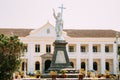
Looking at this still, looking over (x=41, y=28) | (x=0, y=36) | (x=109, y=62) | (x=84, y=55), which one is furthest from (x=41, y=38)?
(x=0, y=36)

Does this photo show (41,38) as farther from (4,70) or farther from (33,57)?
(4,70)

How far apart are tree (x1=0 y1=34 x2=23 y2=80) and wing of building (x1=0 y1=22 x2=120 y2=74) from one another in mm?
25081

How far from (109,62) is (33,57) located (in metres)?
12.6

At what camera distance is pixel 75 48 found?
187 ft

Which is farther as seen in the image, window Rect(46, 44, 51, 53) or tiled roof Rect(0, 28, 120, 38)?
tiled roof Rect(0, 28, 120, 38)

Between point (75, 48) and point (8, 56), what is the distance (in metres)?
29.9

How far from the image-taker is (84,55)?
186 ft

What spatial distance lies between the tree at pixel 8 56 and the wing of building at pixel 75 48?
82.3ft

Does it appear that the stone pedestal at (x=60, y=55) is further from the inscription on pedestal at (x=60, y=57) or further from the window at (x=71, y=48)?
the window at (x=71, y=48)

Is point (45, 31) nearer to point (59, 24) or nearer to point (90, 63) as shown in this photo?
point (90, 63)

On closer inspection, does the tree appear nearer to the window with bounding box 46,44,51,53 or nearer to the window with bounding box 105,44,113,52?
the window with bounding box 46,44,51,53

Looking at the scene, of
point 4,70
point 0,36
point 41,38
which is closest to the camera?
point 4,70

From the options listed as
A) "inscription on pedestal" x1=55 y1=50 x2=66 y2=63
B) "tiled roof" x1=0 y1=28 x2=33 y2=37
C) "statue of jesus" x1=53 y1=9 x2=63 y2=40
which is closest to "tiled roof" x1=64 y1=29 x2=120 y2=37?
"tiled roof" x1=0 y1=28 x2=33 y2=37

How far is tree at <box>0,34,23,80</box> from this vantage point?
1075 inches
